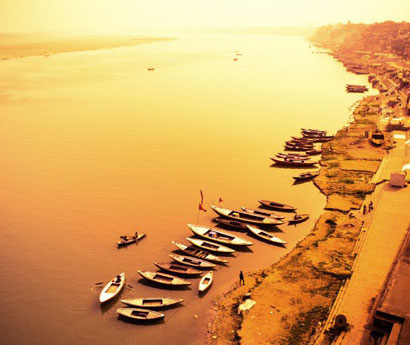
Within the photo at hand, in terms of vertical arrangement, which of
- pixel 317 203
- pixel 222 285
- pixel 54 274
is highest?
pixel 317 203

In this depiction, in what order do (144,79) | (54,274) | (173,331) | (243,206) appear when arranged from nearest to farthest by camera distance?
(173,331) < (54,274) < (243,206) < (144,79)

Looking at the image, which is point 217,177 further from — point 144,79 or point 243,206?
point 144,79

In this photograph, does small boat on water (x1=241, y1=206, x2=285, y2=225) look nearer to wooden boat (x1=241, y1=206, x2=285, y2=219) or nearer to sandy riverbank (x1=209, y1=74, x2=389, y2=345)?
wooden boat (x1=241, y1=206, x2=285, y2=219)

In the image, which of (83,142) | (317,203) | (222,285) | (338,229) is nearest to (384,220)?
(338,229)

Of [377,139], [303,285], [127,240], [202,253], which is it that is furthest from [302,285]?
[377,139]

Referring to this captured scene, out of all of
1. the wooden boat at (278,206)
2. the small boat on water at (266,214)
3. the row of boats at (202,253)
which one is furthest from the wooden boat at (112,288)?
the wooden boat at (278,206)

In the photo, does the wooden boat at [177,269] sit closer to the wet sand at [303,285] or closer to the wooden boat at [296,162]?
the wet sand at [303,285]
